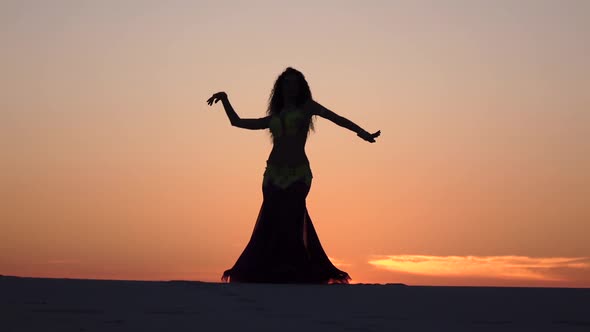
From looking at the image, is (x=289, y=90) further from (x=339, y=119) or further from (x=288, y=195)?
(x=288, y=195)

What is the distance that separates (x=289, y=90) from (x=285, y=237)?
7.08ft

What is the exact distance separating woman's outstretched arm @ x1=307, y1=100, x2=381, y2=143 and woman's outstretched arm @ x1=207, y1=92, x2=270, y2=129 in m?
0.72

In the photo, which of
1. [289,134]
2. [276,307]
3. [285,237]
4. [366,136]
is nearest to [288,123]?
[289,134]

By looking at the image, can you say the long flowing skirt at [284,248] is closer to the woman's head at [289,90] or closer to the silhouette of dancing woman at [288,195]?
the silhouette of dancing woman at [288,195]

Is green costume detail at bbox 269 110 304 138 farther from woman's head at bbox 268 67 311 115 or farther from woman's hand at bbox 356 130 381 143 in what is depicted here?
woman's hand at bbox 356 130 381 143

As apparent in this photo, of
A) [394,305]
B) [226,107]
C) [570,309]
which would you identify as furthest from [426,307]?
[226,107]

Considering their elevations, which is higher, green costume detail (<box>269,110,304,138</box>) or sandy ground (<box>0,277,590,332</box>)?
green costume detail (<box>269,110,304,138</box>)

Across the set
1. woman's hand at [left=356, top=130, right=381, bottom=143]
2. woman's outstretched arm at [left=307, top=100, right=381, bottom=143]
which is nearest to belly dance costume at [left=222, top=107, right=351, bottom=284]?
woman's outstretched arm at [left=307, top=100, right=381, bottom=143]

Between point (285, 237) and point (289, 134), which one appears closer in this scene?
point (285, 237)

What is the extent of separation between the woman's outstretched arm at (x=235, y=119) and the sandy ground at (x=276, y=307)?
3.13 meters

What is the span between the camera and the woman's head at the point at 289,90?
49.0 feet

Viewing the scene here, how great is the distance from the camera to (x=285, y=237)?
48.2 ft

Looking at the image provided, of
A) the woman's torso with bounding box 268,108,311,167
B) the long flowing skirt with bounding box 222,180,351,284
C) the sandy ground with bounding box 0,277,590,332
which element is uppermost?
the woman's torso with bounding box 268,108,311,167

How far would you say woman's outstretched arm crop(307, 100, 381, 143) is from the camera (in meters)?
15.0
